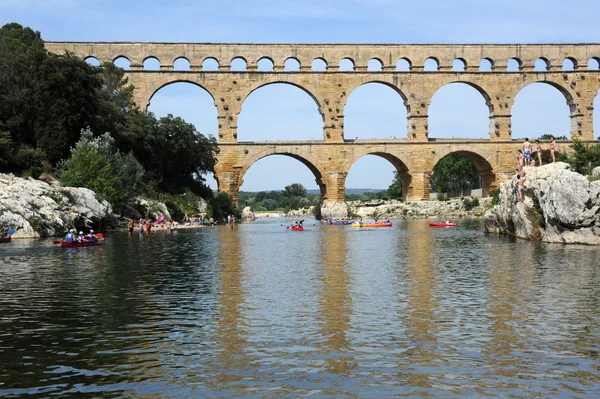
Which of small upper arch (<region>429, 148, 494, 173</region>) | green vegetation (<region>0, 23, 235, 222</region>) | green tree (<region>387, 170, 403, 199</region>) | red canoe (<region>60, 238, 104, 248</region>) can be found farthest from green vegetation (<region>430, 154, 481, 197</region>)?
red canoe (<region>60, 238, 104, 248</region>)

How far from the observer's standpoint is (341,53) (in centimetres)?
6162

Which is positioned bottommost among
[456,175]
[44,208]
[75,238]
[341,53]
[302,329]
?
[302,329]

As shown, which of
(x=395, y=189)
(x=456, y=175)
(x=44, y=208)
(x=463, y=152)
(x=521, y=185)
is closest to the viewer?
(x=521, y=185)

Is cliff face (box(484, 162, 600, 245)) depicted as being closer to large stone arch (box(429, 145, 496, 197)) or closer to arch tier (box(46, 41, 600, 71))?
large stone arch (box(429, 145, 496, 197))

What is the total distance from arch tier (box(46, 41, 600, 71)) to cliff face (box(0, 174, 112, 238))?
2325cm

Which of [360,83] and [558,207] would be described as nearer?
[558,207]

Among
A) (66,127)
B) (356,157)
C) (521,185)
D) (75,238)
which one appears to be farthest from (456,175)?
(75,238)

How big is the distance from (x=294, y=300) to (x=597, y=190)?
51.8ft

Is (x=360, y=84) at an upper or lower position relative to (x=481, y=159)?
upper

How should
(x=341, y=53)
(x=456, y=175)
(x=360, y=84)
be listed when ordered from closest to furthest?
(x=341, y=53), (x=360, y=84), (x=456, y=175)

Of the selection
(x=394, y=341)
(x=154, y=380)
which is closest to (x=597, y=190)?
(x=394, y=341)

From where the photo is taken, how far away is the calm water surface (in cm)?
812

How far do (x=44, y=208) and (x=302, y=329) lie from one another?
26.1 m

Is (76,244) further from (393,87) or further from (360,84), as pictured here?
(393,87)
